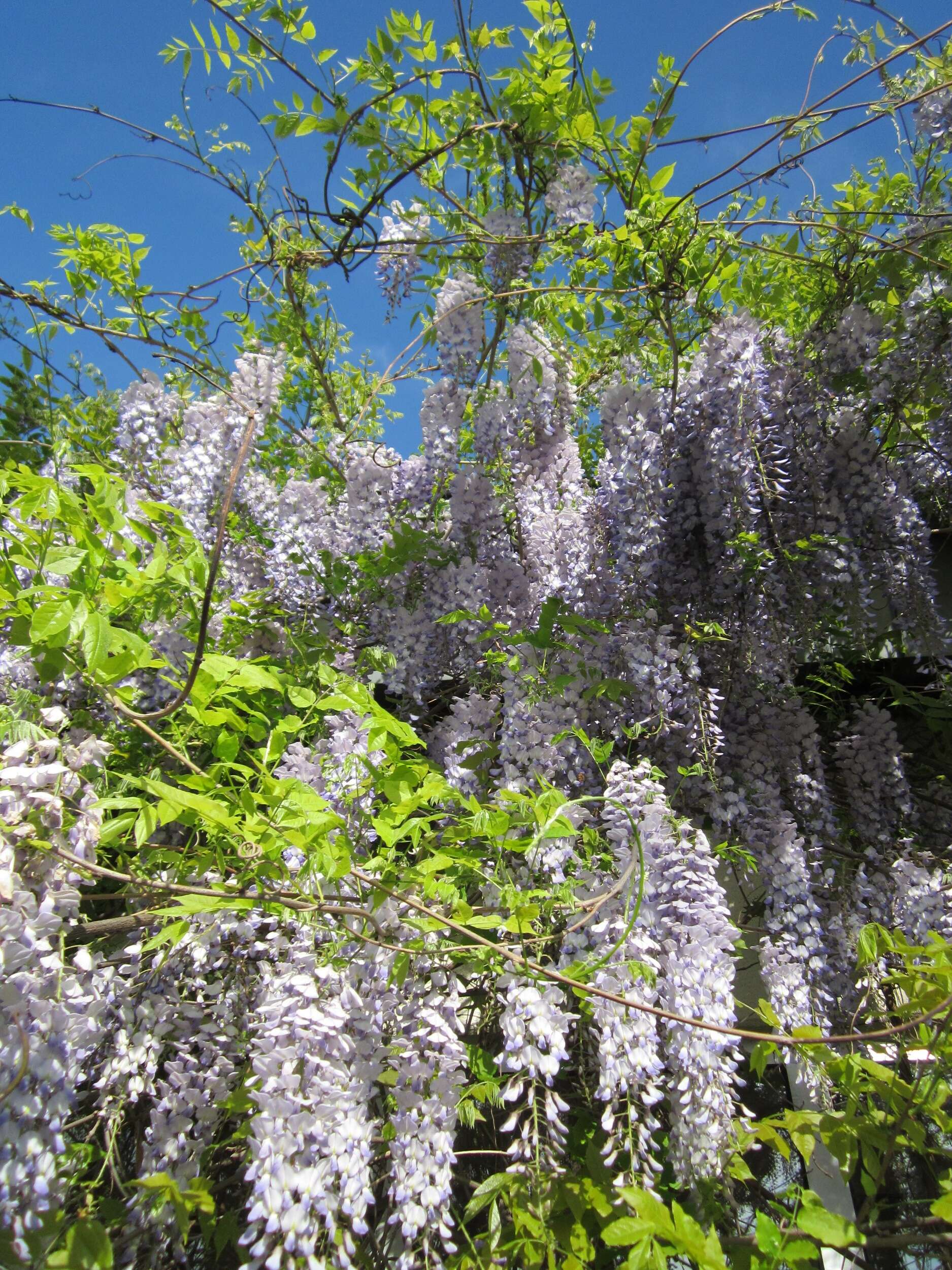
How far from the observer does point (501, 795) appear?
1.55 m

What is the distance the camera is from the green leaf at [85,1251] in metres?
1.27

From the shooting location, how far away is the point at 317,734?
6.81ft

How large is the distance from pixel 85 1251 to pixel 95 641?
100 centimetres

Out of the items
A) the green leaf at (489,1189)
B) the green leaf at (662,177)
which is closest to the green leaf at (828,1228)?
the green leaf at (489,1189)

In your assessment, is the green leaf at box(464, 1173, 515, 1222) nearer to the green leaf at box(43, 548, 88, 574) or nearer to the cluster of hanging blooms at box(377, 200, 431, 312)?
the green leaf at box(43, 548, 88, 574)

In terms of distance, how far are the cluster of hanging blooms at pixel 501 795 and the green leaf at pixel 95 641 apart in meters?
0.26

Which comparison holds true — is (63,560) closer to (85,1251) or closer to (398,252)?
(85,1251)

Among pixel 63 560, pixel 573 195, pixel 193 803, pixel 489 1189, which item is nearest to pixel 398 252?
pixel 573 195

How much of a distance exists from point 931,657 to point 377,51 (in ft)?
7.70

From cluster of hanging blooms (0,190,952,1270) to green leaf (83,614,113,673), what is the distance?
258 millimetres

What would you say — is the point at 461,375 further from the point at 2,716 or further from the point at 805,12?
the point at 2,716

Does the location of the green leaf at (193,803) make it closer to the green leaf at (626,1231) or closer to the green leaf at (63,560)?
the green leaf at (63,560)

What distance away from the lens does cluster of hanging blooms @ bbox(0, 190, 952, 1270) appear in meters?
1.33

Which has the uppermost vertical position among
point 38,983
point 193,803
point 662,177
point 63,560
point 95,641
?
point 662,177
